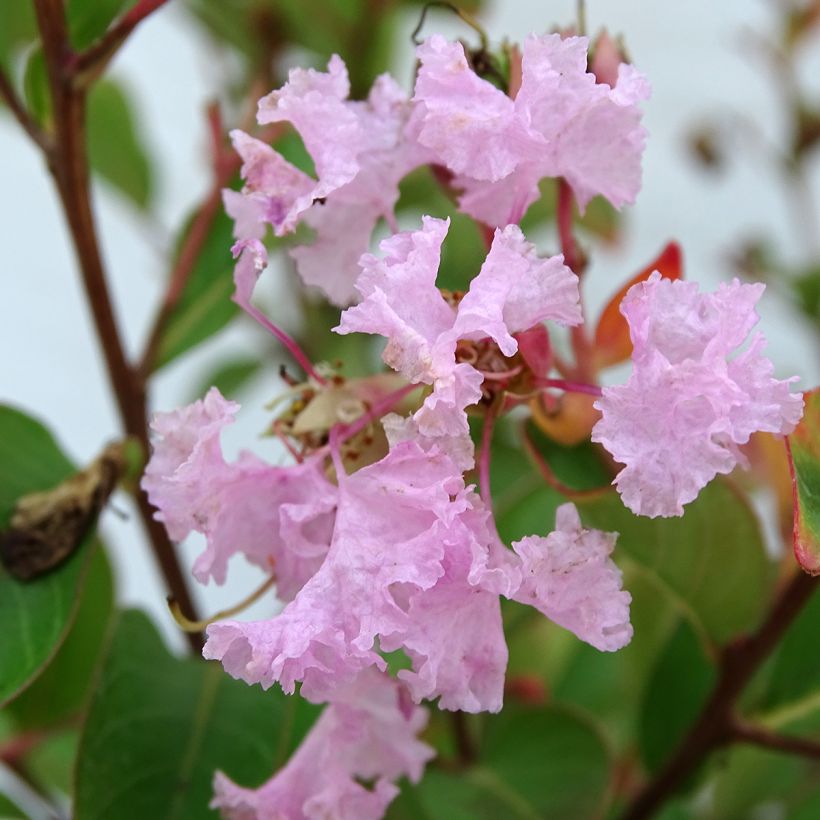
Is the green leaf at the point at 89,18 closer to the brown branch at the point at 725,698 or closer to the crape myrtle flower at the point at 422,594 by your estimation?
the crape myrtle flower at the point at 422,594

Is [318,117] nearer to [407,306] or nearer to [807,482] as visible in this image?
[407,306]

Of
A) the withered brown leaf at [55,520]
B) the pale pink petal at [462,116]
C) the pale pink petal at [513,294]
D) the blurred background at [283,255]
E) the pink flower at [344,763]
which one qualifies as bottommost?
the blurred background at [283,255]

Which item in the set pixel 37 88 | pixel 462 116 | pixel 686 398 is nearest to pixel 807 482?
pixel 686 398

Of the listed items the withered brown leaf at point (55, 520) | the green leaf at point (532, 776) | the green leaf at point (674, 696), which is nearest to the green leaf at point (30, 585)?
the withered brown leaf at point (55, 520)

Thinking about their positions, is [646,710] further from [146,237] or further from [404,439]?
[146,237]

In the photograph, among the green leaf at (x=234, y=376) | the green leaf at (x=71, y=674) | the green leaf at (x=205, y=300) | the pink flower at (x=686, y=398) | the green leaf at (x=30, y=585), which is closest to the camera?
the pink flower at (x=686, y=398)

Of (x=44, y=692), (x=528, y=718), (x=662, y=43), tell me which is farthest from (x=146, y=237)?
(x=662, y=43)
